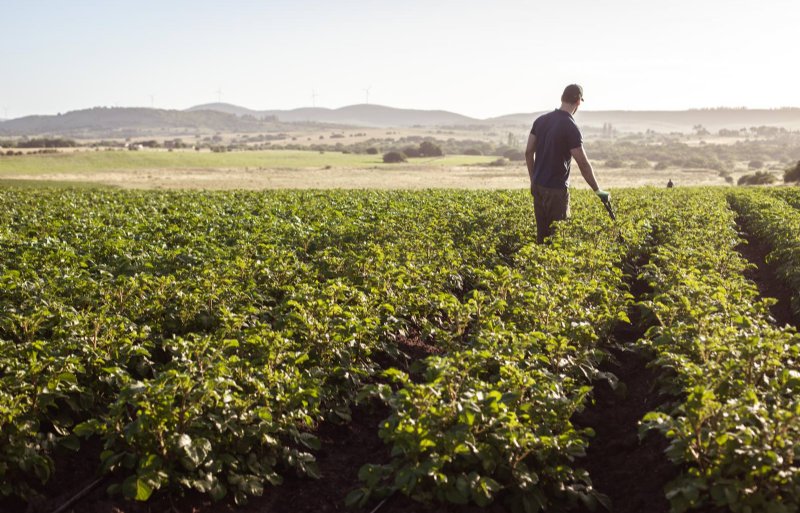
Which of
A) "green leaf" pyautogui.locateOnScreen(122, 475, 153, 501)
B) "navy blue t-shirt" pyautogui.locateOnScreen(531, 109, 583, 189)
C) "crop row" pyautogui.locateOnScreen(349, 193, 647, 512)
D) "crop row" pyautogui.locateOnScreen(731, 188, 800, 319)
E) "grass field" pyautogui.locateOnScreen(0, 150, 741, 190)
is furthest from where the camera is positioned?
"grass field" pyautogui.locateOnScreen(0, 150, 741, 190)

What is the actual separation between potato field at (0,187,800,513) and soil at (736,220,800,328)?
0.92 ft

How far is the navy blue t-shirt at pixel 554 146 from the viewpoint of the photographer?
970 cm

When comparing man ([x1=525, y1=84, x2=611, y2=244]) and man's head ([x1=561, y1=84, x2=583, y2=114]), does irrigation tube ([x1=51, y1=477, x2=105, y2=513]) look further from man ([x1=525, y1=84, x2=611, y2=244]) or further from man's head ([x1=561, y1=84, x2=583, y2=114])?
man's head ([x1=561, y1=84, x2=583, y2=114])

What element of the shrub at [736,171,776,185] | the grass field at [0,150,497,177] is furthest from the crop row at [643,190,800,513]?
the shrub at [736,171,776,185]

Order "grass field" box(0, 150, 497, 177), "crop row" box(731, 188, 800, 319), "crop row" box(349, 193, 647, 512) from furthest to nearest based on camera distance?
"grass field" box(0, 150, 497, 177), "crop row" box(731, 188, 800, 319), "crop row" box(349, 193, 647, 512)

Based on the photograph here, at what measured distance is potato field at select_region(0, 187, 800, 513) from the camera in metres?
4.05

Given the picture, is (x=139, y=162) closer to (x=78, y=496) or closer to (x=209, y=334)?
(x=209, y=334)

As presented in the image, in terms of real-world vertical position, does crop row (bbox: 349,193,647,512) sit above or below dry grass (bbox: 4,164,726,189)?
below

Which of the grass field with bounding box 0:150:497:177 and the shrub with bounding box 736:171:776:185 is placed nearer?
the shrub with bounding box 736:171:776:185

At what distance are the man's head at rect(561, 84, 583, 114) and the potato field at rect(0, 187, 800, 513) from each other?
7.57ft

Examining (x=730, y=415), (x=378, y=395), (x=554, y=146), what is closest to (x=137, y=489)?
(x=378, y=395)

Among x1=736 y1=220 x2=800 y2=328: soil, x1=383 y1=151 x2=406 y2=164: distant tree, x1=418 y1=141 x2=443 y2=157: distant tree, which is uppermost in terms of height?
x1=418 y1=141 x2=443 y2=157: distant tree

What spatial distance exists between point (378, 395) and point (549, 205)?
6.16 meters

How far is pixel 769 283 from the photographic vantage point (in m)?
11.8
